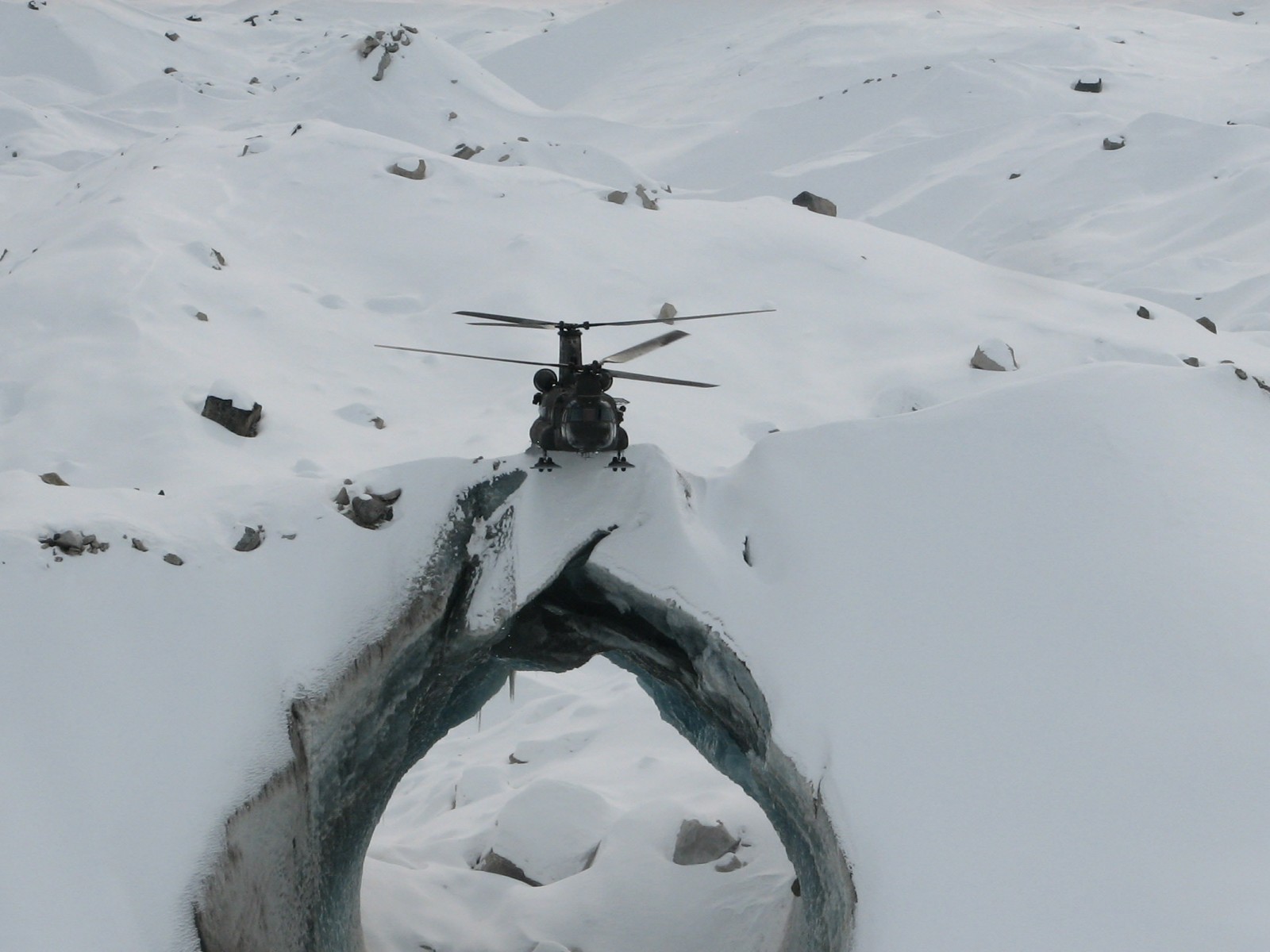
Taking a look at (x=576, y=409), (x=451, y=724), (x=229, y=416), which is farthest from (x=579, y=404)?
(x=229, y=416)

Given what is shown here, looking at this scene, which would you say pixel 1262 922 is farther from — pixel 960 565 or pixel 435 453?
pixel 435 453

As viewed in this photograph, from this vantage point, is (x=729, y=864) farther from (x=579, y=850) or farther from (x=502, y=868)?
(x=502, y=868)

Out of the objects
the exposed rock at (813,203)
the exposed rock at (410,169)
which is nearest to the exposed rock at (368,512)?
the exposed rock at (410,169)

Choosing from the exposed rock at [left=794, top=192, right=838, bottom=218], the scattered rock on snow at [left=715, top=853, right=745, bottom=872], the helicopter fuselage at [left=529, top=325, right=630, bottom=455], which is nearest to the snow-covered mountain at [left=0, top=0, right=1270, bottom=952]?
the scattered rock on snow at [left=715, top=853, right=745, bottom=872]

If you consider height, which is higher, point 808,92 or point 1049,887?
point 1049,887

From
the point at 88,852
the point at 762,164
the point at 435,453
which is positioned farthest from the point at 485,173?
the point at 762,164

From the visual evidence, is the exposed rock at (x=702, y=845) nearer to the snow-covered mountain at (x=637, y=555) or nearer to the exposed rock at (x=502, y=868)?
the snow-covered mountain at (x=637, y=555)
